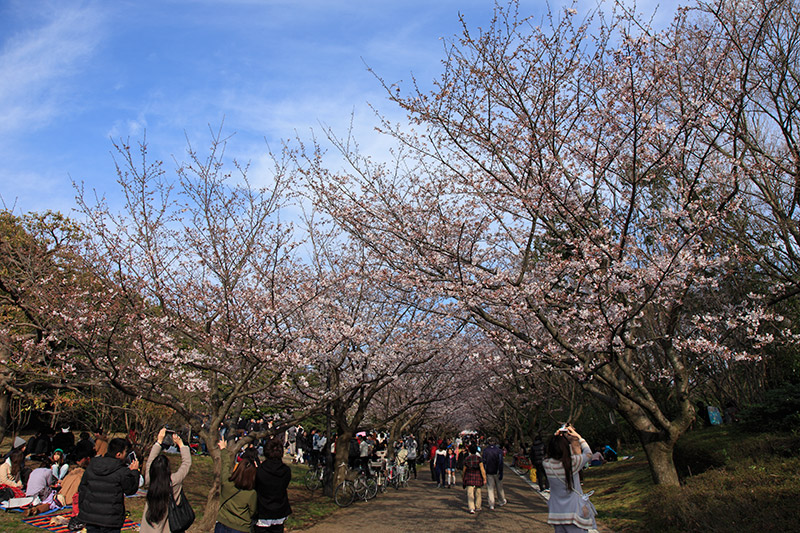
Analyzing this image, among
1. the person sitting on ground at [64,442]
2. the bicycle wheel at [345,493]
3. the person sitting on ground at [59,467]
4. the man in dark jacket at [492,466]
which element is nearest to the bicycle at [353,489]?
the bicycle wheel at [345,493]

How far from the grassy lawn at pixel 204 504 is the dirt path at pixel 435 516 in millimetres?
423

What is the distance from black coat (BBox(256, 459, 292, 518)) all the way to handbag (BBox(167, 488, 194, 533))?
71 cm

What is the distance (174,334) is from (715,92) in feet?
33.7

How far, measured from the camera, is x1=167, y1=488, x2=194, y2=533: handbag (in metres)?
5.09

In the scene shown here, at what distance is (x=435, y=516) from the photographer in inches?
436

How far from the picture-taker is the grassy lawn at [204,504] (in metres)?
8.61

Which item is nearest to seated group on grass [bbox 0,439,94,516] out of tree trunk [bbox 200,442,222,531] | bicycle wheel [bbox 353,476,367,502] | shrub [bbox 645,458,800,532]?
tree trunk [bbox 200,442,222,531]

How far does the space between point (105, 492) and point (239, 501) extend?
4.20 ft

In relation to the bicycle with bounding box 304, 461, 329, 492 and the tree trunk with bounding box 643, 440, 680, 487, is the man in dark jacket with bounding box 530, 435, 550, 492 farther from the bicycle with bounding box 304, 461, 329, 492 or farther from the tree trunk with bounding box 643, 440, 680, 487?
the tree trunk with bounding box 643, 440, 680, 487

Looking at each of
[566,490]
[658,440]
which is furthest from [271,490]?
[658,440]

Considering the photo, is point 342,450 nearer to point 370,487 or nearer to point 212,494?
point 370,487

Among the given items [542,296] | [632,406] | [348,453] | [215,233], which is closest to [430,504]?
[348,453]

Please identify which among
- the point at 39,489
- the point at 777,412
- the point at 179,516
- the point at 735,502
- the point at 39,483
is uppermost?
the point at 777,412

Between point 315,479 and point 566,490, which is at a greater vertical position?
point 566,490
